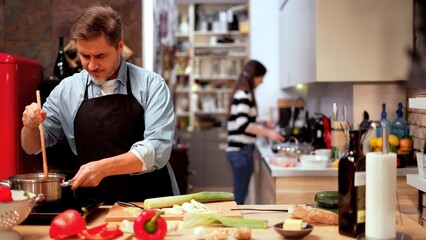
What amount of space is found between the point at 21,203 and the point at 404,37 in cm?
273

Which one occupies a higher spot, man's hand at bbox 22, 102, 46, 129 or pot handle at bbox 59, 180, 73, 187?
man's hand at bbox 22, 102, 46, 129

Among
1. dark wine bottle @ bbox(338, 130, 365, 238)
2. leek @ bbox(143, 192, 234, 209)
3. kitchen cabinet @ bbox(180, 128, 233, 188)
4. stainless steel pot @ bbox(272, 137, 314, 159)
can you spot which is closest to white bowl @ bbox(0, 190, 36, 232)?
leek @ bbox(143, 192, 234, 209)

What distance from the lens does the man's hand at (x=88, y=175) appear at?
2227 mm

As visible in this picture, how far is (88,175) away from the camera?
2248mm

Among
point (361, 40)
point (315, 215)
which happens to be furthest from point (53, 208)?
point (361, 40)

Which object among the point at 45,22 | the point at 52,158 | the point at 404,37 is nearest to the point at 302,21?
the point at 404,37

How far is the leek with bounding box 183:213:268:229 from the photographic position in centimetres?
202

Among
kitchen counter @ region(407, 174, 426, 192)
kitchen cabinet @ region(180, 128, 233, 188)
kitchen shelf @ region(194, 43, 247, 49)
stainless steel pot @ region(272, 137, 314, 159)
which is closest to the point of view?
kitchen counter @ region(407, 174, 426, 192)

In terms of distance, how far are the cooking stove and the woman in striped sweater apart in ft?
10.7

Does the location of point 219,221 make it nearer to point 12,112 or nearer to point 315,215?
point 315,215

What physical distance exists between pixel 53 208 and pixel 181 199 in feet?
1.47

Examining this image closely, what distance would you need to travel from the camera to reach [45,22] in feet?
11.8

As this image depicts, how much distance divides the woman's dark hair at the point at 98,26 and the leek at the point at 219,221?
2.87 feet

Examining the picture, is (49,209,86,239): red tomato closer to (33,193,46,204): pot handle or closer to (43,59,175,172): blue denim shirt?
(33,193,46,204): pot handle
